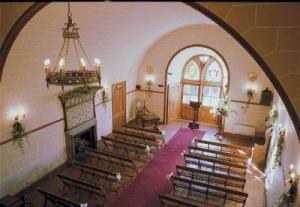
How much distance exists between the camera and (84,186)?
6.94 metres

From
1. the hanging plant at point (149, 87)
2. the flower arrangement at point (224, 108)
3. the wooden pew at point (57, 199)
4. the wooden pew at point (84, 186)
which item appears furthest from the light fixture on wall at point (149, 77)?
the wooden pew at point (57, 199)

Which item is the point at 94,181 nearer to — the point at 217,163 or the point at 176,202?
the point at 176,202

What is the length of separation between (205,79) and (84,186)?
9105 millimetres

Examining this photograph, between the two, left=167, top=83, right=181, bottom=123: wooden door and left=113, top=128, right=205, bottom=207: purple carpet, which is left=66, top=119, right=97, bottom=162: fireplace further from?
left=167, top=83, right=181, bottom=123: wooden door

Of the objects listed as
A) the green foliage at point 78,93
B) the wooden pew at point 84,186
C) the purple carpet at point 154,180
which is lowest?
the purple carpet at point 154,180

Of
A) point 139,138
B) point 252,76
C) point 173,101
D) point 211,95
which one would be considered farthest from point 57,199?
point 211,95

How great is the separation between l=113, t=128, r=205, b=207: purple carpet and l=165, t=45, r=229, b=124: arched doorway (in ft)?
9.65

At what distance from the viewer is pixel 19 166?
23.5ft

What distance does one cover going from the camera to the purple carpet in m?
7.12

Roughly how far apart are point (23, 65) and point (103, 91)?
4504 mm

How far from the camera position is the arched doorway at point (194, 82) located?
511 inches

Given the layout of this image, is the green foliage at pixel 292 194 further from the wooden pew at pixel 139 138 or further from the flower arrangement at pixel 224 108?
the flower arrangement at pixel 224 108

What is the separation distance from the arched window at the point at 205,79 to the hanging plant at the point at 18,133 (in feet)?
30.5

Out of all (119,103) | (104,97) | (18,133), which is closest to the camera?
(18,133)
